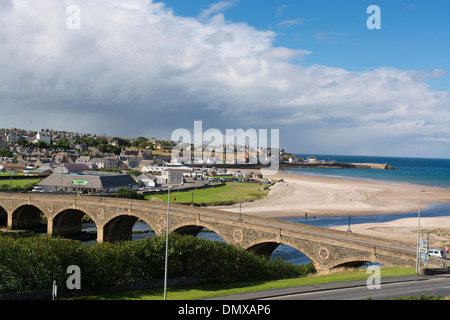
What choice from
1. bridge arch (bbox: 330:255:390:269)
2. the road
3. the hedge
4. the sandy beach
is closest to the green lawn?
the sandy beach

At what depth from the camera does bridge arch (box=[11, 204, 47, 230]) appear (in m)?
59.4

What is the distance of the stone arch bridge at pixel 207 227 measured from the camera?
2891cm

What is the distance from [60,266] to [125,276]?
462cm

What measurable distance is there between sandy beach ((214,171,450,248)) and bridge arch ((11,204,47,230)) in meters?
36.6

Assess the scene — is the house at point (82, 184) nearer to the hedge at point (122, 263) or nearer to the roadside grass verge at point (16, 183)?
the roadside grass verge at point (16, 183)

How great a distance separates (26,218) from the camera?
201ft

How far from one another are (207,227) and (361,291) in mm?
20502

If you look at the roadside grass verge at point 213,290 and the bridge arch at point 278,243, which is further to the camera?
the bridge arch at point 278,243

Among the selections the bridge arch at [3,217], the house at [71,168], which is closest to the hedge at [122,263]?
the bridge arch at [3,217]

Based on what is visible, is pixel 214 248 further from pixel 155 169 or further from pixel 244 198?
pixel 155 169

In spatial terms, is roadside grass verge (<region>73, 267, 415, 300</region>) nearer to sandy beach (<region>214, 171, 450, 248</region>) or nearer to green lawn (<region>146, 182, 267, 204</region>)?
sandy beach (<region>214, 171, 450, 248</region>)

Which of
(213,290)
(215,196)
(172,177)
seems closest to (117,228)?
(213,290)

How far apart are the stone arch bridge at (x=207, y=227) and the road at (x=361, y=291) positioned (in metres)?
4.29
